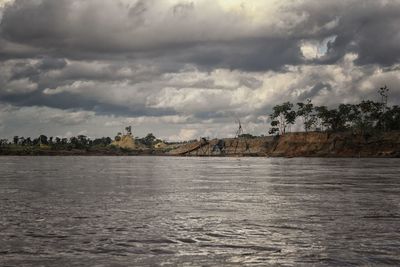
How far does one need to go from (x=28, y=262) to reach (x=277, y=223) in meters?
12.7

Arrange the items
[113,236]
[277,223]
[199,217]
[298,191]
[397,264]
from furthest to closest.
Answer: [298,191], [199,217], [277,223], [113,236], [397,264]

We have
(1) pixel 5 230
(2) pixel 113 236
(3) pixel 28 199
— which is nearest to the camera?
(2) pixel 113 236

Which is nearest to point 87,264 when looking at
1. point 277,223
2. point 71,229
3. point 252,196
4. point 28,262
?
point 28,262

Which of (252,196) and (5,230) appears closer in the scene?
(5,230)

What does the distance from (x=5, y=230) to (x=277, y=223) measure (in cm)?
1296

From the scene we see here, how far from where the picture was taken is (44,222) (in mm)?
25219

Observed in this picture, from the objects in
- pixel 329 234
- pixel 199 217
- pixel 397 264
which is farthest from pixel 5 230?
pixel 397 264

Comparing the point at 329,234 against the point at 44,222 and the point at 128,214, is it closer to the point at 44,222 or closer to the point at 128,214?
the point at 128,214

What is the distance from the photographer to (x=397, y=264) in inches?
637

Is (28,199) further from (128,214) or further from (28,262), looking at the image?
(28,262)

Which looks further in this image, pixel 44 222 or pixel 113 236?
pixel 44 222

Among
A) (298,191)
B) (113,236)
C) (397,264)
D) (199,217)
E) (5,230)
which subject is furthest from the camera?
(298,191)

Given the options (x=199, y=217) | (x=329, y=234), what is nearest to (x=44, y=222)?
(x=199, y=217)

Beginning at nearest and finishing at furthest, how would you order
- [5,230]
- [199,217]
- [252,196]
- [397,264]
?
[397,264]
[5,230]
[199,217]
[252,196]
